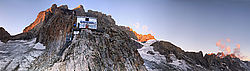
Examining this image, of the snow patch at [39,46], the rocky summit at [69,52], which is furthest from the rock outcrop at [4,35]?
the snow patch at [39,46]

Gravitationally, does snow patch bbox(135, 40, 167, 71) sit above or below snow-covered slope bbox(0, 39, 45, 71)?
below

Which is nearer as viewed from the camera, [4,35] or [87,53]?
[87,53]

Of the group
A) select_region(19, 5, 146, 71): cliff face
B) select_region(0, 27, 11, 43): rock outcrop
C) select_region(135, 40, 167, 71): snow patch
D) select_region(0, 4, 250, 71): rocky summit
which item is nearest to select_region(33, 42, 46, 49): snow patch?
select_region(0, 4, 250, 71): rocky summit

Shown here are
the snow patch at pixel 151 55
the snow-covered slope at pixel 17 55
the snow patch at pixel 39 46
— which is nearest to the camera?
the snow-covered slope at pixel 17 55

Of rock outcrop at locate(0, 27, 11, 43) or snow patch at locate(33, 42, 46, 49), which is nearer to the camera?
snow patch at locate(33, 42, 46, 49)

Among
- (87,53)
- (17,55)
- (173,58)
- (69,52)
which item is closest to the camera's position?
(87,53)

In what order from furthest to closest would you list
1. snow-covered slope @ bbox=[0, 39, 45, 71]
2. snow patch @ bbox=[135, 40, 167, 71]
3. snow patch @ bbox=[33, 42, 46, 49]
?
snow patch @ bbox=[135, 40, 167, 71] → snow patch @ bbox=[33, 42, 46, 49] → snow-covered slope @ bbox=[0, 39, 45, 71]

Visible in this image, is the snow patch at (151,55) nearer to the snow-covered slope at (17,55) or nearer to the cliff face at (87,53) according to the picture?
the cliff face at (87,53)

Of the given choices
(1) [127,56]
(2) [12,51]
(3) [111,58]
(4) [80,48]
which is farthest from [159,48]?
(2) [12,51]

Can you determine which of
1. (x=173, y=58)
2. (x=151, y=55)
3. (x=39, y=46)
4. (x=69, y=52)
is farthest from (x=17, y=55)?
(x=173, y=58)

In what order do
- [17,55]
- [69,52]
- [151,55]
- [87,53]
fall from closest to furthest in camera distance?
1. [87,53]
2. [69,52]
3. [17,55]
4. [151,55]

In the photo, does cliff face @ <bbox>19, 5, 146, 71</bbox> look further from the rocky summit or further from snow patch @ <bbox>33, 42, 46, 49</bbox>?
snow patch @ <bbox>33, 42, 46, 49</bbox>

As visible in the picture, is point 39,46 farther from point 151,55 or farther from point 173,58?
point 173,58

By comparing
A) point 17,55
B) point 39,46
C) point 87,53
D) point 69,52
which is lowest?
point 17,55
